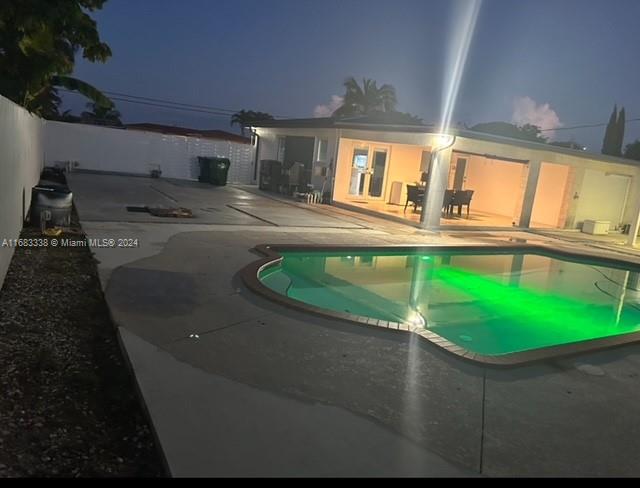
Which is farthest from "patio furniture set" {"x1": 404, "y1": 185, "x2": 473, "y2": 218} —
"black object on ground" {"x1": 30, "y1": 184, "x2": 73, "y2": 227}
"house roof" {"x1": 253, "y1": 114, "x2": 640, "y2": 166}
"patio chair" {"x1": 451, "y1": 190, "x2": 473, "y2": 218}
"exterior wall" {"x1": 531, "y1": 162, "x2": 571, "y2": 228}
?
"black object on ground" {"x1": 30, "y1": 184, "x2": 73, "y2": 227}

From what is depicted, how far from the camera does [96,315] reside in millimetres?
4590

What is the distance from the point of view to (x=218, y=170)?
67.6ft

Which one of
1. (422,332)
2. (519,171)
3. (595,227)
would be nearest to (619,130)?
(519,171)

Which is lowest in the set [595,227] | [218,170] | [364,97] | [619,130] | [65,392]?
[65,392]

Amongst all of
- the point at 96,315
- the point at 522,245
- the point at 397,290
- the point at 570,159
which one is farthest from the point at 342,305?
the point at 570,159

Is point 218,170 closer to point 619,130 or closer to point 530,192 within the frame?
point 530,192

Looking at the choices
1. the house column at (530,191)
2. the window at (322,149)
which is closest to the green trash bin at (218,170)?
the window at (322,149)

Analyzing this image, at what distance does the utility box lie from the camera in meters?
17.3

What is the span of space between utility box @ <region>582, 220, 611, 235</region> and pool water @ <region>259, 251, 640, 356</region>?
258 inches

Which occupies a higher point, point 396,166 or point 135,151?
point 396,166

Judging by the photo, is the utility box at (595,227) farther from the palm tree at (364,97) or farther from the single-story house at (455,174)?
the palm tree at (364,97)

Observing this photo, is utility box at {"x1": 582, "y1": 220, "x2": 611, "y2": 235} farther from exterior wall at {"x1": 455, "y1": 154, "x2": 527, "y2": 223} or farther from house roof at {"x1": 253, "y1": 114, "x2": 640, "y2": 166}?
exterior wall at {"x1": 455, "y1": 154, "x2": 527, "y2": 223}

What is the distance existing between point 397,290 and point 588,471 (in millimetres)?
5160

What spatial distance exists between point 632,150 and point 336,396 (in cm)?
5409
